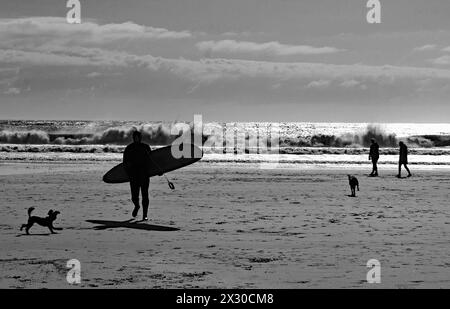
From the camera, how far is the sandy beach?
769 centimetres

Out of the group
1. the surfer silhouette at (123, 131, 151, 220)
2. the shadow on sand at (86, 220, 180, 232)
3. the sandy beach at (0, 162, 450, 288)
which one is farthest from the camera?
the surfer silhouette at (123, 131, 151, 220)

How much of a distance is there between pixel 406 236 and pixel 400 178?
46.1ft

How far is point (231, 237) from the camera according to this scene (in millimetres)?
10625

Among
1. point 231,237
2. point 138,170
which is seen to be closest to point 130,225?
point 138,170

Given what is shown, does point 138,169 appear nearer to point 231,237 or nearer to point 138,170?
point 138,170

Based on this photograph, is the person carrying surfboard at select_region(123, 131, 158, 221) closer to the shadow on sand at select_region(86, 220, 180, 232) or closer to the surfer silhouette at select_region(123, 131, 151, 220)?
the surfer silhouette at select_region(123, 131, 151, 220)

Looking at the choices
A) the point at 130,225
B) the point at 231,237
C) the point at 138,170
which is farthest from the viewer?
the point at 138,170

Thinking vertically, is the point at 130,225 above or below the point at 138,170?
below

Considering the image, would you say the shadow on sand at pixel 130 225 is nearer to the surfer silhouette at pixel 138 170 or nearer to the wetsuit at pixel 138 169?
the surfer silhouette at pixel 138 170

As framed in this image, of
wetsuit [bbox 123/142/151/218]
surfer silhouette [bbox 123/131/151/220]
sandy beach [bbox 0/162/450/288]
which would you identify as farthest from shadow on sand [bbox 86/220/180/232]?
wetsuit [bbox 123/142/151/218]

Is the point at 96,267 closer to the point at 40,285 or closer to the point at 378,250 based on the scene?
the point at 40,285

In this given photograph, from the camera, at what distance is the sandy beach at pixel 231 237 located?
7.69 m
